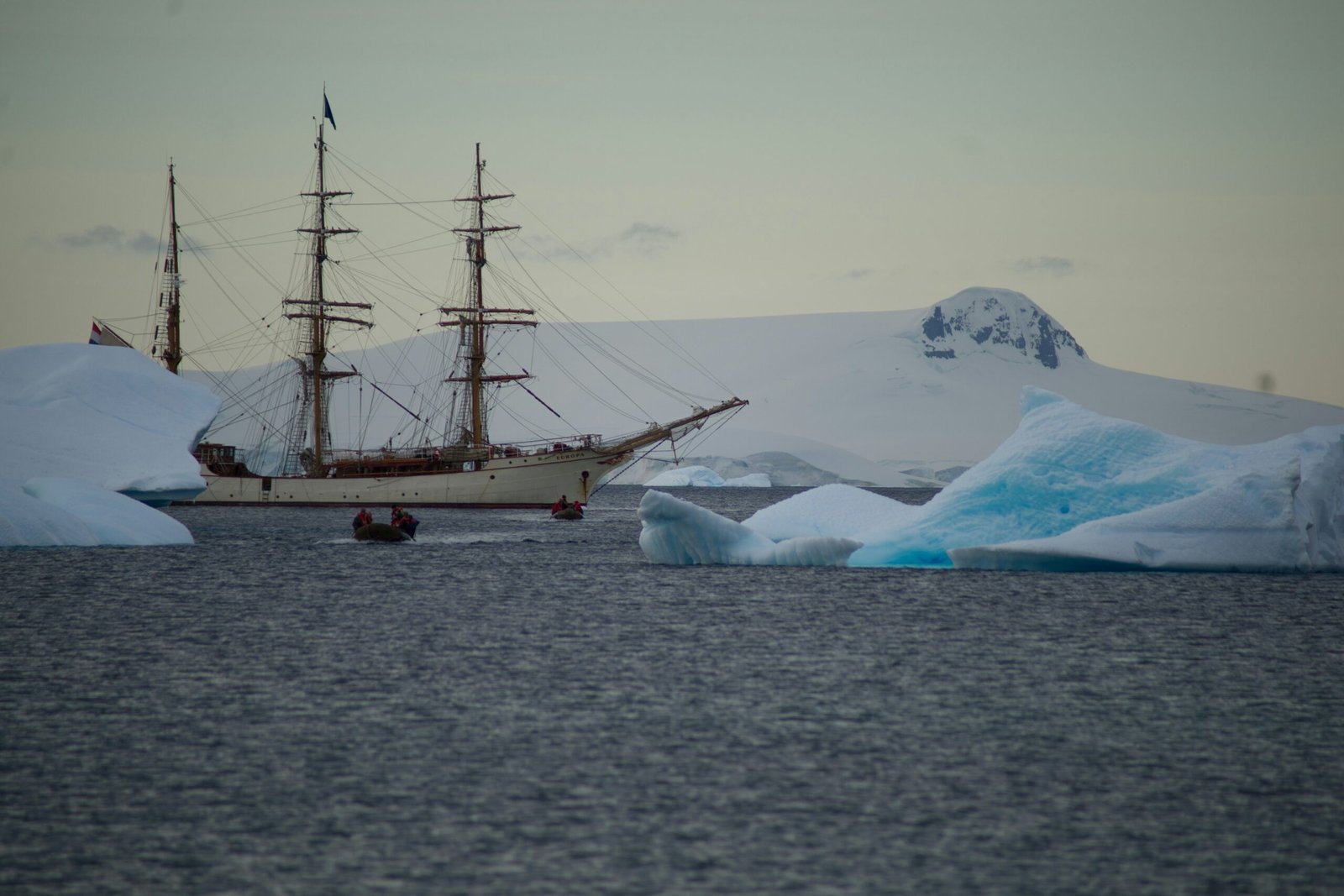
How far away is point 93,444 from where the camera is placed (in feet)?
137

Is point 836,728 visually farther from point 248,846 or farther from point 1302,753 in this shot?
point 248,846

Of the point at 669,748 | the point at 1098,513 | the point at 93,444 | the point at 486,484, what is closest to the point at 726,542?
the point at 1098,513

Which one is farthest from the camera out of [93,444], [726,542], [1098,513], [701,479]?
[701,479]

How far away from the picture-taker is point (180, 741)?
1170 centimetres

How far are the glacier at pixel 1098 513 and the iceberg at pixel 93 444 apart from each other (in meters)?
15.2

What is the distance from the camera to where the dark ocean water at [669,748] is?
8211 mm

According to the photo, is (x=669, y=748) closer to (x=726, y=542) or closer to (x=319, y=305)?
(x=726, y=542)

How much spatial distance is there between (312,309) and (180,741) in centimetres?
7408

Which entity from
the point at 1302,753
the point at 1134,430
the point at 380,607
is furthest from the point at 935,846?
the point at 1134,430

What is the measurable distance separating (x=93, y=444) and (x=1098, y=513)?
30271 mm

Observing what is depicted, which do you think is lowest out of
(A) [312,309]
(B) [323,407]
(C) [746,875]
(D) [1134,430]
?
(C) [746,875]

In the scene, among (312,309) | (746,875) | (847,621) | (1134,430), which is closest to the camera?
(746,875)

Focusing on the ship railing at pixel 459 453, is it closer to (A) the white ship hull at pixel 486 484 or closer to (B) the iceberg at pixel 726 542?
(A) the white ship hull at pixel 486 484

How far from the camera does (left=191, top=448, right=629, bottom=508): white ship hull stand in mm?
81312
